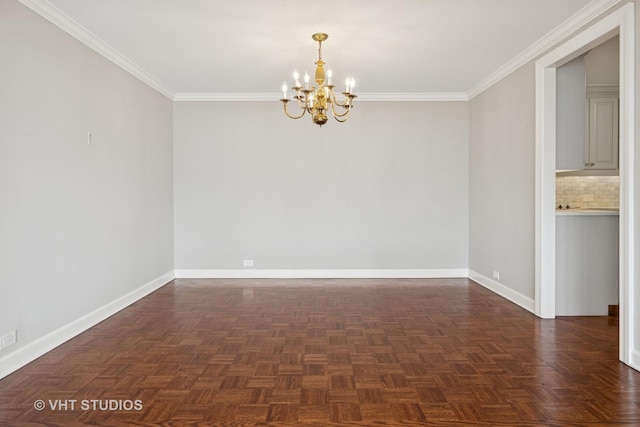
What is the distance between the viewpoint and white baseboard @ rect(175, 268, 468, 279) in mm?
6461

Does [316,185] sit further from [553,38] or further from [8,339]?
[8,339]

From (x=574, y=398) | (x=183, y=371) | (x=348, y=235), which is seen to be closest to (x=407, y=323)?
(x=574, y=398)

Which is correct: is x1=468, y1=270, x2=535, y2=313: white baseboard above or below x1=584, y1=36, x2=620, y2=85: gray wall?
below

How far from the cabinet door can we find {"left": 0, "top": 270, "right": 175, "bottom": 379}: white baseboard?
5.43 metres

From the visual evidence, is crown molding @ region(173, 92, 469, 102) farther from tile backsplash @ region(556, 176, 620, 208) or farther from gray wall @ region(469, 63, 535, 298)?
tile backsplash @ region(556, 176, 620, 208)

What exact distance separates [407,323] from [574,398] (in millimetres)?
1718

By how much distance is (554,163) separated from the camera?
424 centimetres

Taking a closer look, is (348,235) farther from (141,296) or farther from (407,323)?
(141,296)

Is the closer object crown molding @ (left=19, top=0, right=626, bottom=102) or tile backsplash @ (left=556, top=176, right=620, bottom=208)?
crown molding @ (left=19, top=0, right=626, bottom=102)

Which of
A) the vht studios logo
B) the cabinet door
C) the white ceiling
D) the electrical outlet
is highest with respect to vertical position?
the white ceiling

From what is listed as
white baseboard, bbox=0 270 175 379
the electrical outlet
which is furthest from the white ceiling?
white baseboard, bbox=0 270 175 379

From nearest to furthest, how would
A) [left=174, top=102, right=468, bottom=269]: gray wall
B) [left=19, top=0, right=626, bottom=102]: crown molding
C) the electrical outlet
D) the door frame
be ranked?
the electrical outlet
the door frame
[left=19, top=0, right=626, bottom=102]: crown molding
[left=174, top=102, right=468, bottom=269]: gray wall

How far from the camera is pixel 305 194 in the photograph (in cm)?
646

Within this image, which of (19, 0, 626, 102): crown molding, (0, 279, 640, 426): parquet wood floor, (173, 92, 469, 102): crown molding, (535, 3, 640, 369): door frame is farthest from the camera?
(173, 92, 469, 102): crown molding
